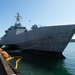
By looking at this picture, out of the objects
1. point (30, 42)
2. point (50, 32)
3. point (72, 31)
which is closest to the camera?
point (72, 31)

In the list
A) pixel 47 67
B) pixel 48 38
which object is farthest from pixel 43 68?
pixel 48 38

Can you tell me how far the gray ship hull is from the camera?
873 inches

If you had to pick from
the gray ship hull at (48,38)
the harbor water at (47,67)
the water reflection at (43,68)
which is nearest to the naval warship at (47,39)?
the gray ship hull at (48,38)

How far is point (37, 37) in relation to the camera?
25641 millimetres

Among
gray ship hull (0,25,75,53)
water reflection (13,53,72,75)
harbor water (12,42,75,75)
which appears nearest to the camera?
water reflection (13,53,72,75)

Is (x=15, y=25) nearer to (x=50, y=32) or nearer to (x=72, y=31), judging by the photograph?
(x=50, y=32)

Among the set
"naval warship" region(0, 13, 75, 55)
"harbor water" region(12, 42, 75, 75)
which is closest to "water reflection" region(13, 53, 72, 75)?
"harbor water" region(12, 42, 75, 75)

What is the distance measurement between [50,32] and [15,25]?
1413cm

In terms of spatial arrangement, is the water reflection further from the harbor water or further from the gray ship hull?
the gray ship hull

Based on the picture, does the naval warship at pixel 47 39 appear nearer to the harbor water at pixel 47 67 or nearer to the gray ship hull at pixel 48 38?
the gray ship hull at pixel 48 38

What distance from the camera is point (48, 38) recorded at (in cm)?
2409

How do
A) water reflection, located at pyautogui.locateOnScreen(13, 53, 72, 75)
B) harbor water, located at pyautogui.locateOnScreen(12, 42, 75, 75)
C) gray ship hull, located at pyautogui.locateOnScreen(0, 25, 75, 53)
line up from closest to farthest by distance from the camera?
water reflection, located at pyautogui.locateOnScreen(13, 53, 72, 75) < harbor water, located at pyautogui.locateOnScreen(12, 42, 75, 75) < gray ship hull, located at pyautogui.locateOnScreen(0, 25, 75, 53)

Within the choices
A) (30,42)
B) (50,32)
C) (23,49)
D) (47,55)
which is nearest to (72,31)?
(50,32)

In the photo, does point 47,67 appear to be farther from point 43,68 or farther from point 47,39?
point 47,39
